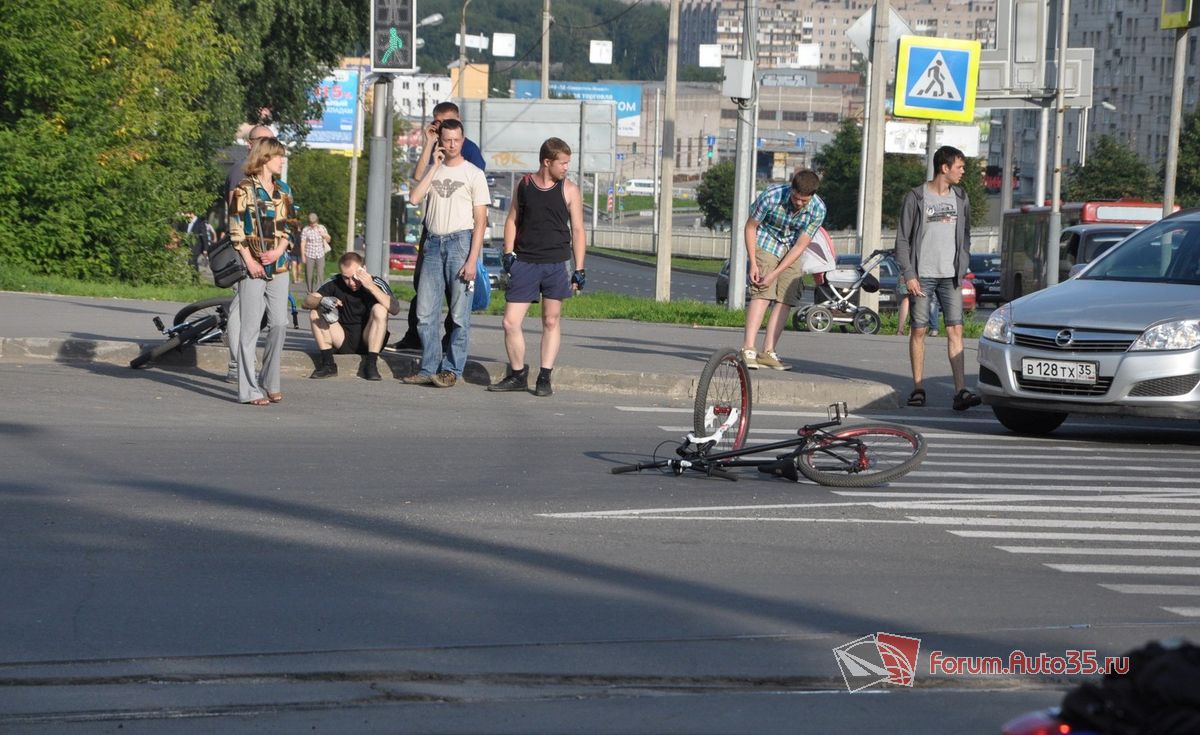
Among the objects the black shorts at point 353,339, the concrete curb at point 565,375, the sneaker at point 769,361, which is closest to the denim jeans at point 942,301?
the concrete curb at point 565,375

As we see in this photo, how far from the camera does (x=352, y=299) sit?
540 inches

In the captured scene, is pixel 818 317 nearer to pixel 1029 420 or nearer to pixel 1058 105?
pixel 1058 105

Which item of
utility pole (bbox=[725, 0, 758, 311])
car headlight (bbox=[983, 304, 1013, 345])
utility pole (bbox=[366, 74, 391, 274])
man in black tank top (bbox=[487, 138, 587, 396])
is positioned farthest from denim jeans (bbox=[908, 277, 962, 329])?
utility pole (bbox=[725, 0, 758, 311])

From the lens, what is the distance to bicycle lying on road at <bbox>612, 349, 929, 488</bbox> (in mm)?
9461

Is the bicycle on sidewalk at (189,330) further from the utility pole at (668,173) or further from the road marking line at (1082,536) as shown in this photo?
the utility pole at (668,173)

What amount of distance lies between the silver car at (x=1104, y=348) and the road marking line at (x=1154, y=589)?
4.64 m

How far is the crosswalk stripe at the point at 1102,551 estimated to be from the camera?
304 inches

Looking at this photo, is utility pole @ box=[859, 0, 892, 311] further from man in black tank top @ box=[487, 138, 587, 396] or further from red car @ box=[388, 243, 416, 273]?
red car @ box=[388, 243, 416, 273]

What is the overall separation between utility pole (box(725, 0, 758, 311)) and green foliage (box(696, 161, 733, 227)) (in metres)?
80.5

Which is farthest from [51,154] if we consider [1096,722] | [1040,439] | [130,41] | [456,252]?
[1096,722]

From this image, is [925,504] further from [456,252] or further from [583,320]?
[583,320]

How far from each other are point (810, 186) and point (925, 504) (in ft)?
19.0

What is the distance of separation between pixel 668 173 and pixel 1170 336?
2510 centimetres

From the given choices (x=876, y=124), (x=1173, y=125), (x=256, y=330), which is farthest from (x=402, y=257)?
(x=256, y=330)
